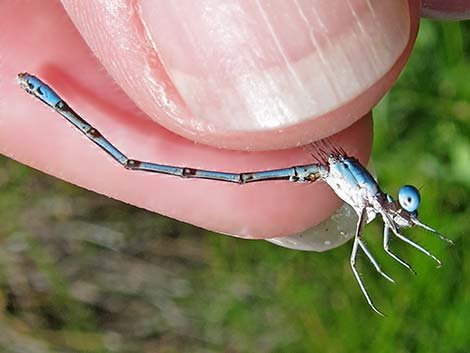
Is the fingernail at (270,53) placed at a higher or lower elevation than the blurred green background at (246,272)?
lower

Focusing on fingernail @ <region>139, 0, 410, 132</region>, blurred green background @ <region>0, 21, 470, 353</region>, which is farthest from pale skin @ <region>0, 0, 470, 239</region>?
blurred green background @ <region>0, 21, 470, 353</region>

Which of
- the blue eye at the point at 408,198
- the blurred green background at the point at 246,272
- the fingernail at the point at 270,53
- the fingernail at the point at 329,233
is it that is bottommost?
the blue eye at the point at 408,198

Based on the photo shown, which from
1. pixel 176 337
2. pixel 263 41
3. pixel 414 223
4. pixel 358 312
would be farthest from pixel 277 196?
pixel 176 337

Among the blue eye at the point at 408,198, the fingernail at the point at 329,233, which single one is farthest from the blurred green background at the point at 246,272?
the blue eye at the point at 408,198

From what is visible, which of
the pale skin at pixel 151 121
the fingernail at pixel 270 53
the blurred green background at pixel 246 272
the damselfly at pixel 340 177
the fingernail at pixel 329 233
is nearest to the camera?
the fingernail at pixel 270 53

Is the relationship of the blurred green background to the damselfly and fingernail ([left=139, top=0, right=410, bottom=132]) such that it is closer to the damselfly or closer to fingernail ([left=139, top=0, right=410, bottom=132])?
the damselfly

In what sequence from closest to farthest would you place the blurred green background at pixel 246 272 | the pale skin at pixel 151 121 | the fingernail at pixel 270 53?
the fingernail at pixel 270 53, the pale skin at pixel 151 121, the blurred green background at pixel 246 272

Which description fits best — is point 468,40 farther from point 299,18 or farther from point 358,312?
point 299,18

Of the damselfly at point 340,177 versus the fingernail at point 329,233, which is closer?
the damselfly at point 340,177

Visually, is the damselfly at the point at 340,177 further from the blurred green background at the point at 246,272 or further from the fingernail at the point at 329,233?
the blurred green background at the point at 246,272
